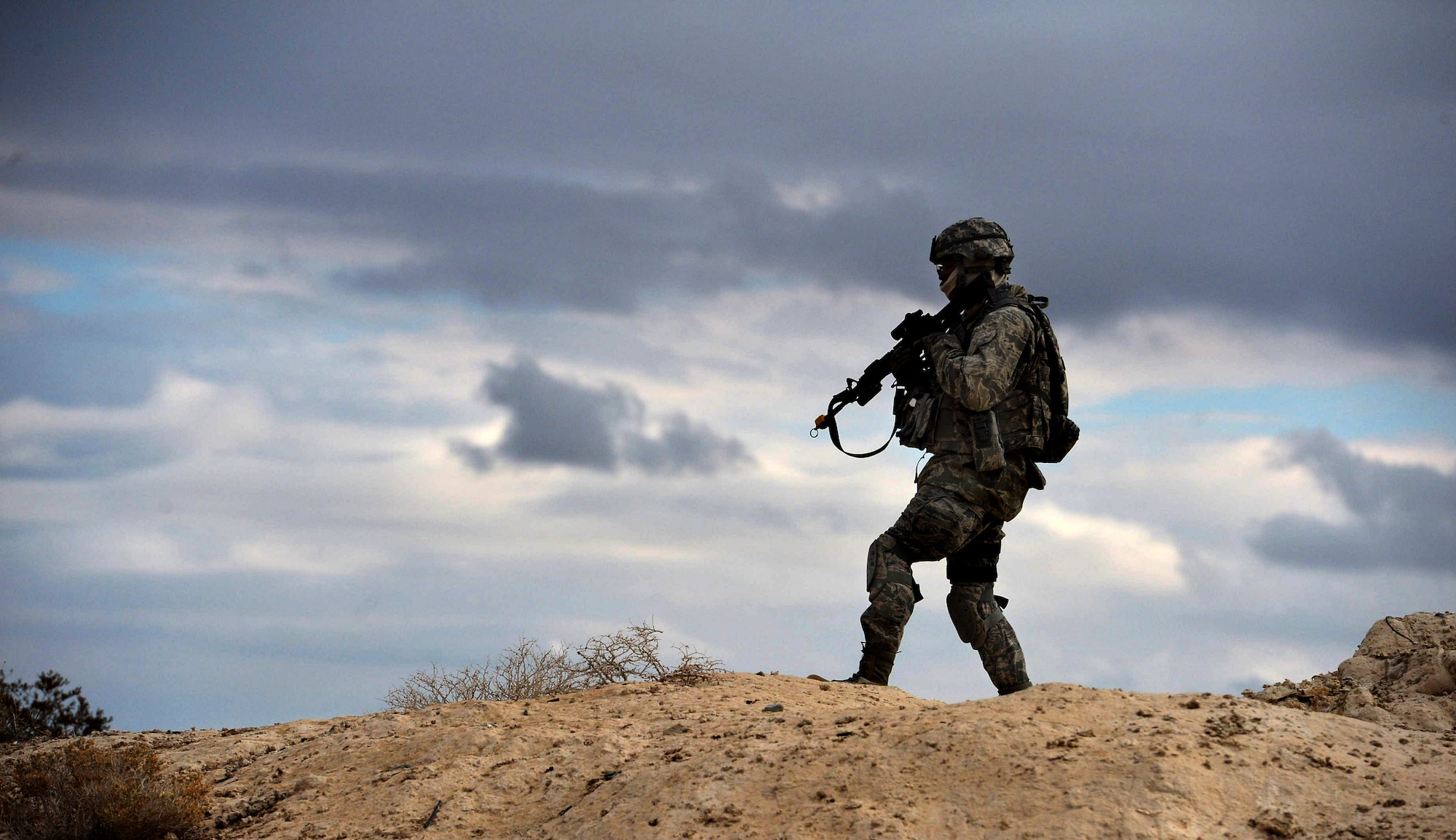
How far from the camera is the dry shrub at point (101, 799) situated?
721 cm

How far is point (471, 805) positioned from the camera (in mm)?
6699

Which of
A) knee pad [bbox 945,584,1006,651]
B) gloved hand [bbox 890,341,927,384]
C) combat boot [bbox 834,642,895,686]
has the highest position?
gloved hand [bbox 890,341,927,384]

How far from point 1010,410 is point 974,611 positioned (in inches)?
53.8

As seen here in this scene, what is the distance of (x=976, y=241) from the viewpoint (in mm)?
8539

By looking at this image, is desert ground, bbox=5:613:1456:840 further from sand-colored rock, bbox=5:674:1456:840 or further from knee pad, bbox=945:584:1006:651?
knee pad, bbox=945:584:1006:651

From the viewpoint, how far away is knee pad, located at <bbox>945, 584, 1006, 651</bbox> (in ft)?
27.2

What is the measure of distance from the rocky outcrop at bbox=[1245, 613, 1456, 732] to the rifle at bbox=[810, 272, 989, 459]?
10.7 ft

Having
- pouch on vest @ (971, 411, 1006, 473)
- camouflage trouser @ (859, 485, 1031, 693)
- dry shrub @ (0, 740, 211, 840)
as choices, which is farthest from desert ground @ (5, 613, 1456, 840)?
pouch on vest @ (971, 411, 1006, 473)

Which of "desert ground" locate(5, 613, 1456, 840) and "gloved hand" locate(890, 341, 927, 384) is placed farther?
"gloved hand" locate(890, 341, 927, 384)

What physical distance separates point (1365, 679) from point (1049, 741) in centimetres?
534

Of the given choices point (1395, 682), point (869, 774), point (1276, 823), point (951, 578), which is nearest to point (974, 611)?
point (951, 578)

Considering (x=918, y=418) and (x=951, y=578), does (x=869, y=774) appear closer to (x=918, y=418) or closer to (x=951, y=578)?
(x=951, y=578)

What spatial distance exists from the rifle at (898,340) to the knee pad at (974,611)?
1.21 metres

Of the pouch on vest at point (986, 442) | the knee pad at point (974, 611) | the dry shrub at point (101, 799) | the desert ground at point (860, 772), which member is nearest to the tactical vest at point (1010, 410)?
the pouch on vest at point (986, 442)
